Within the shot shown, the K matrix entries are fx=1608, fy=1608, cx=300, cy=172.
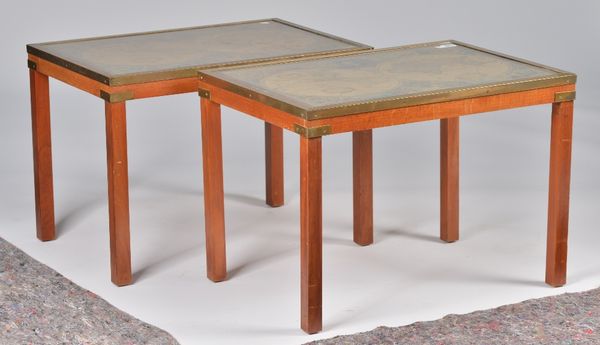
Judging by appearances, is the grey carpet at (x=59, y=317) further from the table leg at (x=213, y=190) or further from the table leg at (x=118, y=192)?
the table leg at (x=213, y=190)

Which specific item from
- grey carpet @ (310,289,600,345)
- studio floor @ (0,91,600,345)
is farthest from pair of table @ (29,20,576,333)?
grey carpet @ (310,289,600,345)

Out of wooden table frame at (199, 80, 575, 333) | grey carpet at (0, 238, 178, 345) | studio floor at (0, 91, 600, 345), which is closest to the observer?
grey carpet at (0, 238, 178, 345)

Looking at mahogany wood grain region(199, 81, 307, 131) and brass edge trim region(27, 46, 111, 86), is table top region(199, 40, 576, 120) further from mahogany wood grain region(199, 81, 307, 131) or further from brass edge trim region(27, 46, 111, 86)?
brass edge trim region(27, 46, 111, 86)

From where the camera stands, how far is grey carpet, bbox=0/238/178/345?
4.86 metres

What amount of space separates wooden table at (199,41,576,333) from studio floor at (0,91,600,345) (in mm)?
163

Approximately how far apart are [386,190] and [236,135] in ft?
3.39

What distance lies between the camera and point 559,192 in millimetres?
5457

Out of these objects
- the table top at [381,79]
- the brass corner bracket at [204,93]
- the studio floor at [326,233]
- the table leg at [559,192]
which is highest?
the table top at [381,79]

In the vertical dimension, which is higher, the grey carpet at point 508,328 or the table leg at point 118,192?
the table leg at point 118,192

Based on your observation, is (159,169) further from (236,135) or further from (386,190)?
(386,190)

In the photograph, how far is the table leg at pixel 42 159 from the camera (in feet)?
19.5

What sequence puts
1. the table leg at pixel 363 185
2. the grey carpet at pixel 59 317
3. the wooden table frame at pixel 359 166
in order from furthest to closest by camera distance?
the table leg at pixel 363 185 → the wooden table frame at pixel 359 166 → the grey carpet at pixel 59 317

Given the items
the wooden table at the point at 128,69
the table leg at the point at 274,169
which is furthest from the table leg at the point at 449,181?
the table leg at the point at 274,169

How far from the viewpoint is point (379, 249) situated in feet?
19.5
